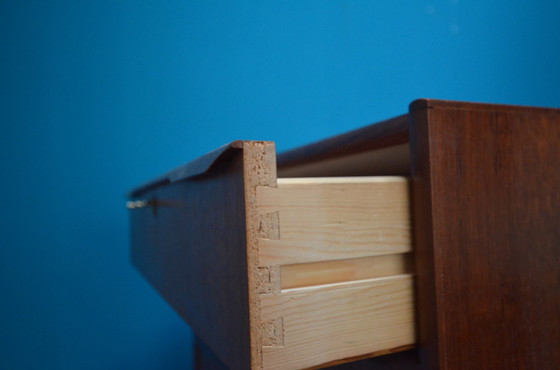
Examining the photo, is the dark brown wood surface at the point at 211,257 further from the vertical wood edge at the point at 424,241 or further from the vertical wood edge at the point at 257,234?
the vertical wood edge at the point at 424,241

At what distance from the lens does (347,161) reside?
649 mm

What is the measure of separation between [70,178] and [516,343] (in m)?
1.19

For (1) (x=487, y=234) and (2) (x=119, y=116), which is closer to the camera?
(1) (x=487, y=234)

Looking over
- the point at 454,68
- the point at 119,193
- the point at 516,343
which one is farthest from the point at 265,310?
the point at 454,68

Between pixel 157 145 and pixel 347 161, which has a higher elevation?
pixel 157 145

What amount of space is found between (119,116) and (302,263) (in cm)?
111

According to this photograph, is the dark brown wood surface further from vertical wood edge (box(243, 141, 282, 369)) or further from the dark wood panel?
the dark wood panel

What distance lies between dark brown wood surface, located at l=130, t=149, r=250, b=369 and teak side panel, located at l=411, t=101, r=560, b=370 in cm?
17

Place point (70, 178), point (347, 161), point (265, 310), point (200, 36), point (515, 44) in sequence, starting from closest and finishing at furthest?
point (265, 310) < point (347, 161) < point (70, 178) < point (200, 36) < point (515, 44)

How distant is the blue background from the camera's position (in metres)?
1.23

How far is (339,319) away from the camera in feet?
1.25

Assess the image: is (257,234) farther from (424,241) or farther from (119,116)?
(119,116)

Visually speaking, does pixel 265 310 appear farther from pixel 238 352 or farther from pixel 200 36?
pixel 200 36

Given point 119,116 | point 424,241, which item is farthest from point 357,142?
point 119,116
